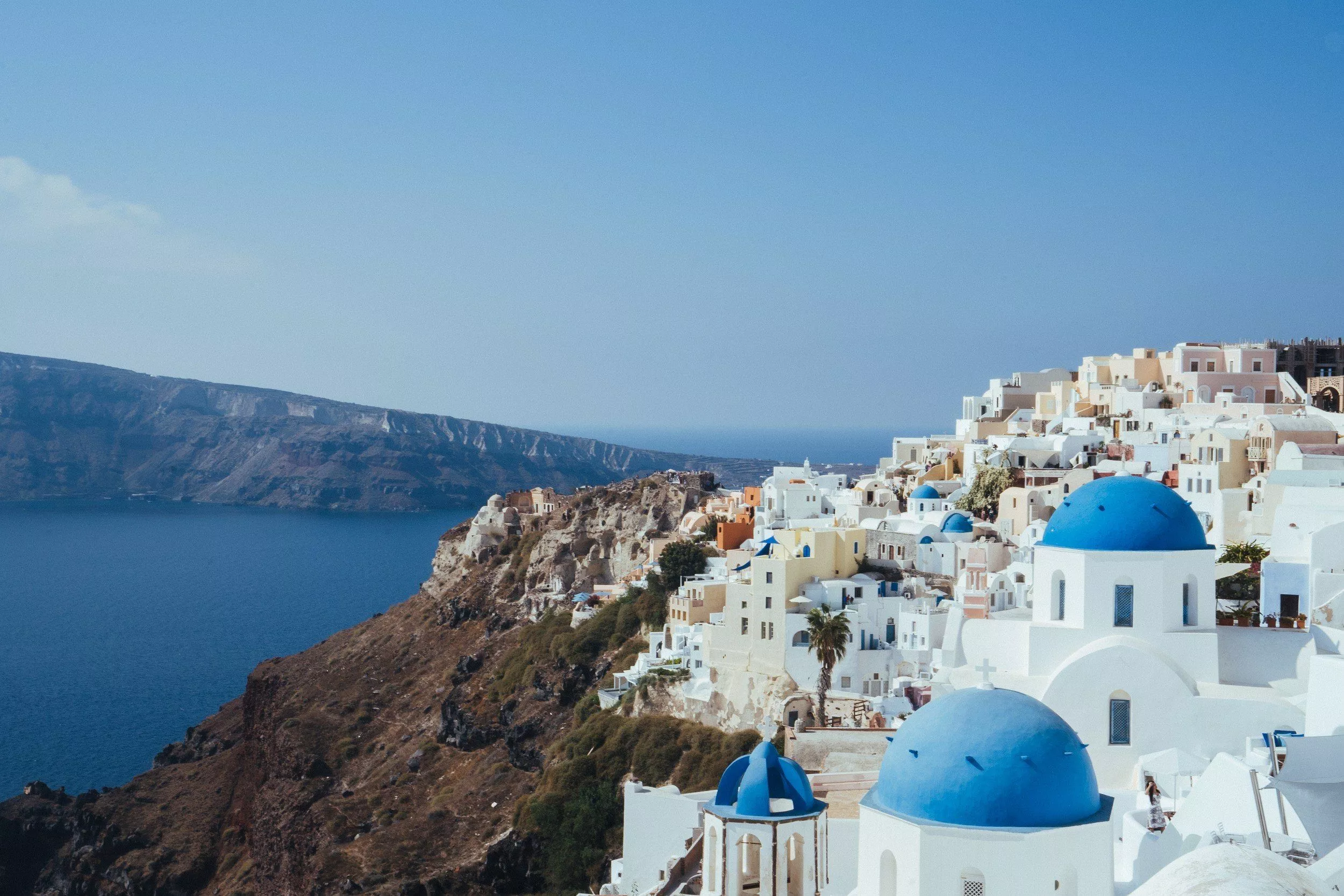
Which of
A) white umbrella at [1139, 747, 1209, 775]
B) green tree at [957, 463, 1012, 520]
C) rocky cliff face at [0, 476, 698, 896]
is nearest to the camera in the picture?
white umbrella at [1139, 747, 1209, 775]

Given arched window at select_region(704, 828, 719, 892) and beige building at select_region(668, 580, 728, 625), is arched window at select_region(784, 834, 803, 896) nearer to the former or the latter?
arched window at select_region(704, 828, 719, 892)

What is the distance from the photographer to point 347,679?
7262cm

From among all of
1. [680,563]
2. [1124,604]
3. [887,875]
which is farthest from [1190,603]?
[680,563]

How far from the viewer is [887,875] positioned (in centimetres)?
1255

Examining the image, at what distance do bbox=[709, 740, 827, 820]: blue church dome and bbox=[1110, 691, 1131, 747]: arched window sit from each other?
6.09 metres

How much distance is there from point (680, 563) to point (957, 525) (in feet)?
41.5

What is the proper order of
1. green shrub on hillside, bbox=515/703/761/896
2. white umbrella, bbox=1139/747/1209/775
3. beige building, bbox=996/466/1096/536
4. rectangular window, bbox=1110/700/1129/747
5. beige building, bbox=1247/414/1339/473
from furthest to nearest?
beige building, bbox=996/466/1096/536, green shrub on hillside, bbox=515/703/761/896, beige building, bbox=1247/414/1339/473, rectangular window, bbox=1110/700/1129/747, white umbrella, bbox=1139/747/1209/775

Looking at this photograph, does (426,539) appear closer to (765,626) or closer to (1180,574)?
(765,626)

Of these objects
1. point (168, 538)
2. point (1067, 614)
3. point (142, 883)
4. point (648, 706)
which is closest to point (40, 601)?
point (168, 538)

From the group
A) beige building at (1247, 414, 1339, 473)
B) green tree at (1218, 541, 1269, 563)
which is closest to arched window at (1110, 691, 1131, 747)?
green tree at (1218, 541, 1269, 563)

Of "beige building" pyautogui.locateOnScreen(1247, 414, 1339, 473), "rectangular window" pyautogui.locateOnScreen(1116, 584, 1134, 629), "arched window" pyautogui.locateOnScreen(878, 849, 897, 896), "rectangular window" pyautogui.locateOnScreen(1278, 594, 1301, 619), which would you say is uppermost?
"beige building" pyautogui.locateOnScreen(1247, 414, 1339, 473)

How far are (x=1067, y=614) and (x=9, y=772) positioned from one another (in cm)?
6308

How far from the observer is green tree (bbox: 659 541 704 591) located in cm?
4694

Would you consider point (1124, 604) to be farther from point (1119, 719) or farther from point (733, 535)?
point (733, 535)
